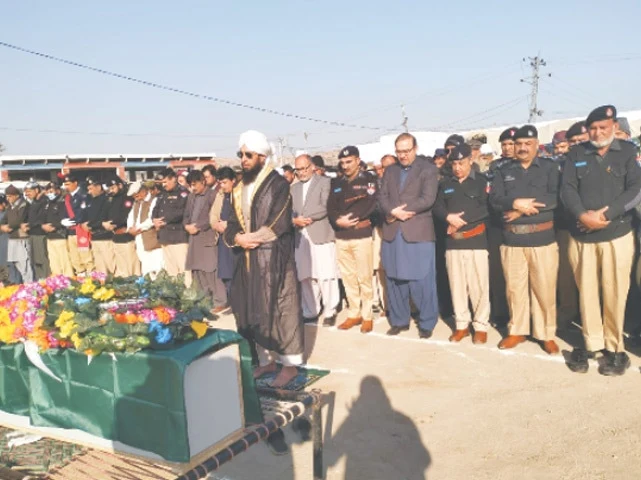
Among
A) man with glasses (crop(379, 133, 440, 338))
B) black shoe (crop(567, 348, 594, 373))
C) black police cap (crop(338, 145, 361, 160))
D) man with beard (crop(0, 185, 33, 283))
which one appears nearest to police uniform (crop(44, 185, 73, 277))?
man with beard (crop(0, 185, 33, 283))

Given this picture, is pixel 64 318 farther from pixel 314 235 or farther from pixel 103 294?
pixel 314 235

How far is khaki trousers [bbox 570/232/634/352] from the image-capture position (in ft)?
15.4

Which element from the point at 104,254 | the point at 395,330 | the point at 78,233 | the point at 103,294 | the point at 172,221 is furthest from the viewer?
the point at 78,233

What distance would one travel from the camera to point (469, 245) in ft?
19.0

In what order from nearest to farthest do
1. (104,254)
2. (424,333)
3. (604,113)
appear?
1. (604,113)
2. (424,333)
3. (104,254)

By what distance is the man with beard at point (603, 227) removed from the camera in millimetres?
4602

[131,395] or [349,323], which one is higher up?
[131,395]

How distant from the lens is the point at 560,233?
586 cm

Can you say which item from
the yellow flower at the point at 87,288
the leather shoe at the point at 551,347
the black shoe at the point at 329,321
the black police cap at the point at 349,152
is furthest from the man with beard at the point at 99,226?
the leather shoe at the point at 551,347

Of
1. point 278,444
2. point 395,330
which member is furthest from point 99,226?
point 278,444

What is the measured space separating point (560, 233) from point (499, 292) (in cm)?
99

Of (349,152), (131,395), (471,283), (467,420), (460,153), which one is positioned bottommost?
(467,420)

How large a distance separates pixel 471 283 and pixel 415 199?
105 cm

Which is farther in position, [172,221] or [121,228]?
[121,228]
